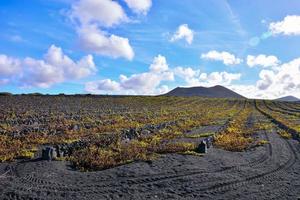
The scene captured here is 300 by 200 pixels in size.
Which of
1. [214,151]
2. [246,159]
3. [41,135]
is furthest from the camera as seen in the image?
[41,135]

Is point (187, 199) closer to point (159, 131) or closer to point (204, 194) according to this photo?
point (204, 194)

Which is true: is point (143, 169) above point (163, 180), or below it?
above

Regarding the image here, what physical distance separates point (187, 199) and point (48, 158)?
7.10 meters

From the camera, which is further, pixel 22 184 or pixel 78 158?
pixel 78 158

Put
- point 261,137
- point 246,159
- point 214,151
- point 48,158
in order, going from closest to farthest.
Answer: point 48,158 < point 246,159 < point 214,151 < point 261,137

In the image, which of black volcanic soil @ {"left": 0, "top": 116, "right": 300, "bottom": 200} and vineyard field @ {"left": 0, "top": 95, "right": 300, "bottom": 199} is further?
vineyard field @ {"left": 0, "top": 95, "right": 300, "bottom": 199}

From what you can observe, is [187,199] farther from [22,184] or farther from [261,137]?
[261,137]

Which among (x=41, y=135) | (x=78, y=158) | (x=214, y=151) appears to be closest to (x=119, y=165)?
(x=78, y=158)

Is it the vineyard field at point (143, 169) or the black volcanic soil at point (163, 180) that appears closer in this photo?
the black volcanic soil at point (163, 180)

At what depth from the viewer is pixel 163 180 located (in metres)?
15.4

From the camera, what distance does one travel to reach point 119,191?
14016 millimetres

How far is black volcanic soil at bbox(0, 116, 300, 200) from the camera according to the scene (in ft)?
45.3

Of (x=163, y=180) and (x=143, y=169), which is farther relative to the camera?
(x=143, y=169)

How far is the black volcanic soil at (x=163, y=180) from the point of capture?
1380 cm
